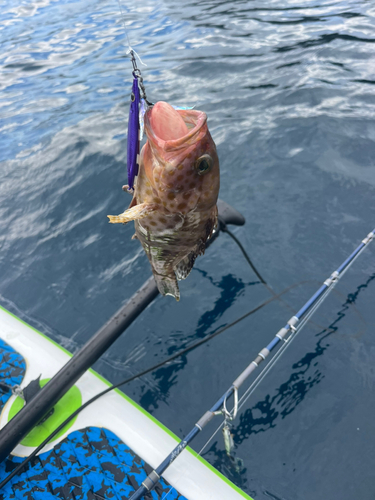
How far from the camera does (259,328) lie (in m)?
4.75

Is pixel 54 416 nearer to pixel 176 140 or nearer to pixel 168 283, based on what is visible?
pixel 168 283

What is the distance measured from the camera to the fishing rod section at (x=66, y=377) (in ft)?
11.5

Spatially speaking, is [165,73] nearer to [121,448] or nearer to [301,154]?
[301,154]

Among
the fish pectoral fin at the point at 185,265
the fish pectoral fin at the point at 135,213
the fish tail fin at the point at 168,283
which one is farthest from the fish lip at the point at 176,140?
the fish tail fin at the point at 168,283

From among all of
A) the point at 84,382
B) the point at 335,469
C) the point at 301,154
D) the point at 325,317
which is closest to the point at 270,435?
the point at 335,469

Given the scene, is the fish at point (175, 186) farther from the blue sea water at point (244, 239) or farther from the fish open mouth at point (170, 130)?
the blue sea water at point (244, 239)

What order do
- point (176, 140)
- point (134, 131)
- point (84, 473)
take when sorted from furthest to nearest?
point (84, 473) → point (134, 131) → point (176, 140)

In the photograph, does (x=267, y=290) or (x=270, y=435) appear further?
(x=267, y=290)

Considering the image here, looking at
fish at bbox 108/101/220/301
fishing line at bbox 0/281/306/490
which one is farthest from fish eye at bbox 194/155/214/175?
fishing line at bbox 0/281/306/490

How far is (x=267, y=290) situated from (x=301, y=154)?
10.6ft

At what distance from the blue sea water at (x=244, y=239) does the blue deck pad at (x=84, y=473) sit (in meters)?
0.62

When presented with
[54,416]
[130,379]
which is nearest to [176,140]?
[130,379]

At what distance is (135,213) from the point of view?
5.68 feet

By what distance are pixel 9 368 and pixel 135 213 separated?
3679 mm
